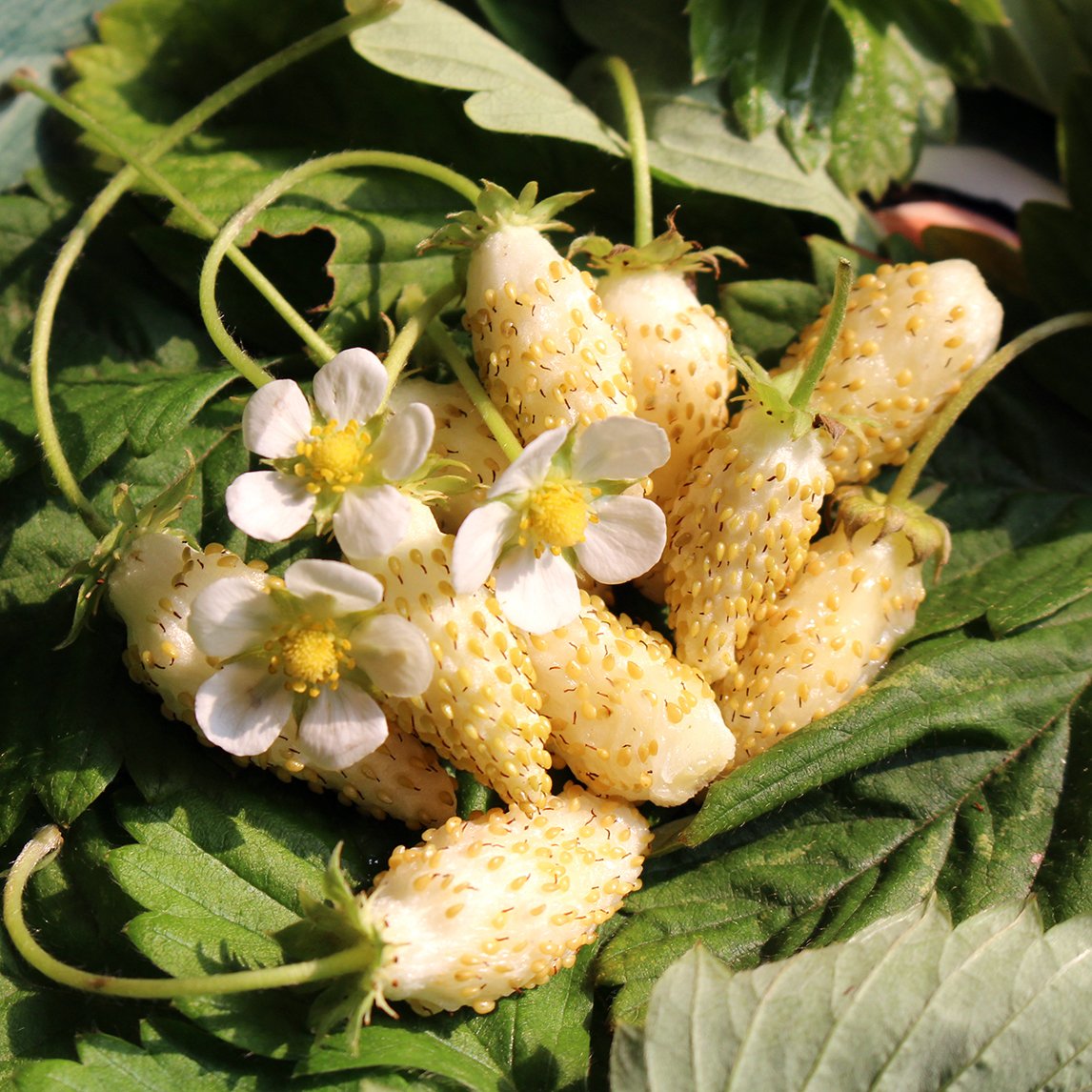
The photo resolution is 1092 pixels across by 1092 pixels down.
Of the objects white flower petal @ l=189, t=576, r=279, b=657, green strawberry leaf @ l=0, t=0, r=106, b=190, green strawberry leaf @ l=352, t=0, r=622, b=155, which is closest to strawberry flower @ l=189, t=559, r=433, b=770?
white flower petal @ l=189, t=576, r=279, b=657

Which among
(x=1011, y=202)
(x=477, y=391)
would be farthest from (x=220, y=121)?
(x=1011, y=202)

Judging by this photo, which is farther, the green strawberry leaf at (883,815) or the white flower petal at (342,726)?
the green strawberry leaf at (883,815)

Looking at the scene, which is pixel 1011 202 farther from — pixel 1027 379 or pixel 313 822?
pixel 313 822

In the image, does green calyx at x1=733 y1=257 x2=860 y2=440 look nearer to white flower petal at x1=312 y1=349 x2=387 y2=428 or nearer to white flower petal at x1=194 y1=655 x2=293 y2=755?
white flower petal at x1=312 y1=349 x2=387 y2=428

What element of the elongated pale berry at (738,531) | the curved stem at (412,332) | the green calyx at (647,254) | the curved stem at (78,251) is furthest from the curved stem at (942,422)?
the curved stem at (78,251)

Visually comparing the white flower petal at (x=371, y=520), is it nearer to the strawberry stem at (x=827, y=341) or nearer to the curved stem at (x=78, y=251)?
the curved stem at (x=78, y=251)

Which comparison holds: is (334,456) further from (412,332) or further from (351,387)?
(412,332)
